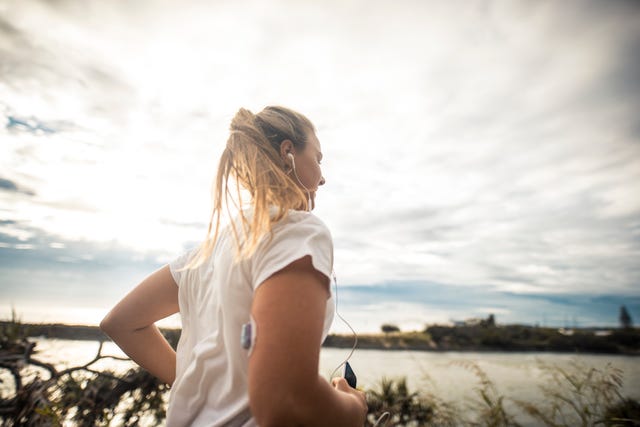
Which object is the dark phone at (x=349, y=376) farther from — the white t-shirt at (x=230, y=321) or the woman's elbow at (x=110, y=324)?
the woman's elbow at (x=110, y=324)

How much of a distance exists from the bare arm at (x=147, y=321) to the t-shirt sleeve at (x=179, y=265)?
0.03 metres

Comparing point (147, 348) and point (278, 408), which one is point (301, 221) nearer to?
point (278, 408)

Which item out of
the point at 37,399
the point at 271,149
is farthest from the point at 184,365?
the point at 37,399

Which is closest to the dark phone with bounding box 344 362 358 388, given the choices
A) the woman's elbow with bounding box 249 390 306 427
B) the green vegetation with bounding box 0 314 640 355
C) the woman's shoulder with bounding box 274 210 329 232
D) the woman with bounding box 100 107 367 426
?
the woman with bounding box 100 107 367 426

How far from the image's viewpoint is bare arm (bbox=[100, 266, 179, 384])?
1027mm

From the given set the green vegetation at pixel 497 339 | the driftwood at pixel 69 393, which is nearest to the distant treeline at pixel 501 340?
the green vegetation at pixel 497 339

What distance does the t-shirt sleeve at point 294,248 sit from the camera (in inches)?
23.4

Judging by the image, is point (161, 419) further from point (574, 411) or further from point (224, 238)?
point (574, 411)

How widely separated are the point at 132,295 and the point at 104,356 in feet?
5.62

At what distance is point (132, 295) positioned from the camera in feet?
3.44

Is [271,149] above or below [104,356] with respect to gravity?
above

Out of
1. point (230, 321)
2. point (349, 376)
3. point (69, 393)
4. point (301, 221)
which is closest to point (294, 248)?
point (301, 221)

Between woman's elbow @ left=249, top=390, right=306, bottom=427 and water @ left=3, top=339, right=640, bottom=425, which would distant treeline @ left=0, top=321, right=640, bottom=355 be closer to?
water @ left=3, top=339, right=640, bottom=425

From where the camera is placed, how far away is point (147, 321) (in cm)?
107
